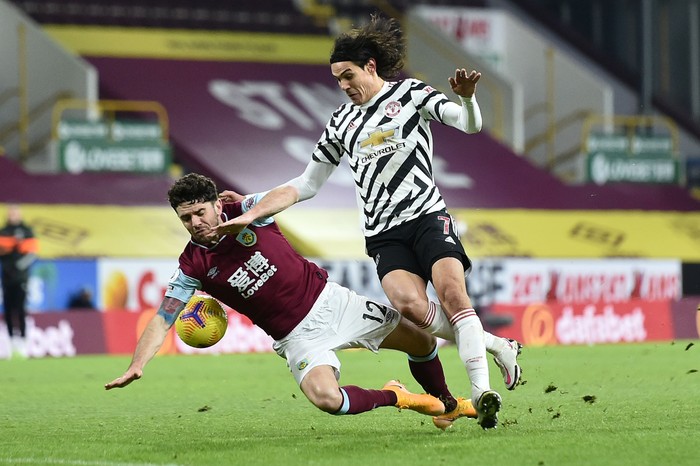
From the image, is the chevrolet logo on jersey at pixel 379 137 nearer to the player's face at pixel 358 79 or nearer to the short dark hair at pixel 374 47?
the player's face at pixel 358 79

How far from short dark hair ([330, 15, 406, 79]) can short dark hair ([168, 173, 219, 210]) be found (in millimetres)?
1143

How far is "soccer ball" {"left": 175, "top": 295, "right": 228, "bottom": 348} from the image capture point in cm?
748

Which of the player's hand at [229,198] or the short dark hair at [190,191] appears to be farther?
the player's hand at [229,198]

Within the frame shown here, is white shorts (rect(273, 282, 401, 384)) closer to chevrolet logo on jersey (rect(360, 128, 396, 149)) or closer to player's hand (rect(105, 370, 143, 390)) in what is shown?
chevrolet logo on jersey (rect(360, 128, 396, 149))

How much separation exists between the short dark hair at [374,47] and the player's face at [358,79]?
0.03m

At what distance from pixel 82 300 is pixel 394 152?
12.2 meters

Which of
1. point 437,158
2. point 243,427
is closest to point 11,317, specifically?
point 243,427

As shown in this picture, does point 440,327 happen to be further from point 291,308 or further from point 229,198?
point 229,198

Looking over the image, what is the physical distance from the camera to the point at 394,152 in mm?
7641

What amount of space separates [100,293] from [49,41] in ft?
18.1

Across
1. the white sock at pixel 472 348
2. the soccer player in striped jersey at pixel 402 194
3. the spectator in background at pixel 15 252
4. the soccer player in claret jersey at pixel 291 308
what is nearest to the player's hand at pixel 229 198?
the soccer player in claret jersey at pixel 291 308

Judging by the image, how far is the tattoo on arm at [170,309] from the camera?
7.46 m

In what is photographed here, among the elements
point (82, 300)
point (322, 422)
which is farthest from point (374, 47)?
point (82, 300)

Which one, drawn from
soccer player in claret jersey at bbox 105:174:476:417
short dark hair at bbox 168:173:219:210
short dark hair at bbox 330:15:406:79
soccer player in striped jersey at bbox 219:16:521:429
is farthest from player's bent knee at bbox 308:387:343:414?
short dark hair at bbox 330:15:406:79
